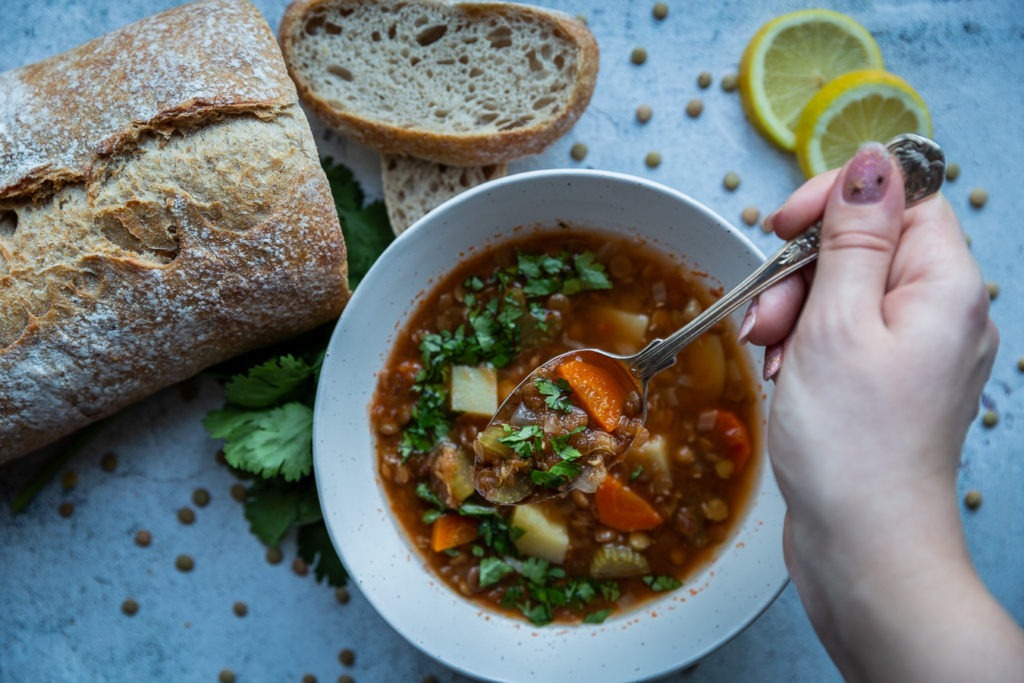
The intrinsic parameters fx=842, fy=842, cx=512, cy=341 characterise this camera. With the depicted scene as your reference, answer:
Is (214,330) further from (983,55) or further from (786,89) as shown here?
(983,55)

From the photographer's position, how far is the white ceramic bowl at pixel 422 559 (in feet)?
9.66

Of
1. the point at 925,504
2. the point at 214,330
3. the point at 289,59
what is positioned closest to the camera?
the point at 925,504

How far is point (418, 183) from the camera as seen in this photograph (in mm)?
3406

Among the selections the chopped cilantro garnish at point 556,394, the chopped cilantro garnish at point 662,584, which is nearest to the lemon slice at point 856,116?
the chopped cilantro garnish at point 556,394

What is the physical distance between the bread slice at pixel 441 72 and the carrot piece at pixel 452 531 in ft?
4.52

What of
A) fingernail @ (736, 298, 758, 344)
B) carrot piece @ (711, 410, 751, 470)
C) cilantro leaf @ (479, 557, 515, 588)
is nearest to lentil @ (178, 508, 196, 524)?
cilantro leaf @ (479, 557, 515, 588)

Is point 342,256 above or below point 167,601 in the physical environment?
above

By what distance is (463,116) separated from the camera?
3.36 m

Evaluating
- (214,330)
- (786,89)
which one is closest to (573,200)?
(786,89)

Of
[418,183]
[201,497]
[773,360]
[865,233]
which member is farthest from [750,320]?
[201,497]

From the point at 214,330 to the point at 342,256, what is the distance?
0.53 meters

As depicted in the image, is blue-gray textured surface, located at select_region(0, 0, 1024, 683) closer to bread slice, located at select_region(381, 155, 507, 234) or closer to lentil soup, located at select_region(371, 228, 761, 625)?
bread slice, located at select_region(381, 155, 507, 234)

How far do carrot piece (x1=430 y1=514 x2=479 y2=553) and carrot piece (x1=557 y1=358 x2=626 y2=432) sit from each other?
69 cm

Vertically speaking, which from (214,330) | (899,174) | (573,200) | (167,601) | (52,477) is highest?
(899,174)
